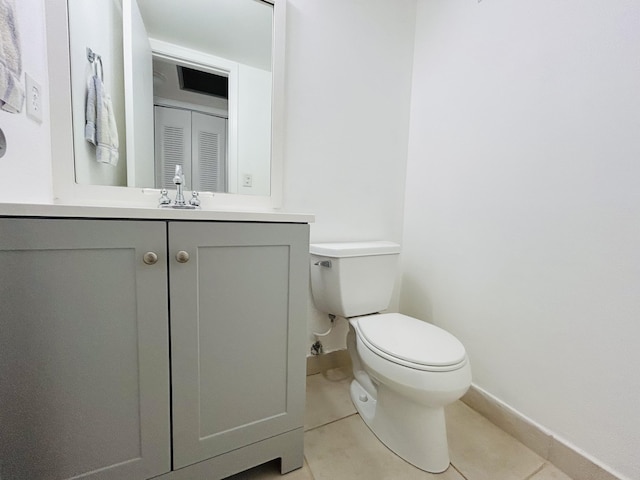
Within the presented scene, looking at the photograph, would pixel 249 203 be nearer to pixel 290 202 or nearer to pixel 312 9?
pixel 290 202

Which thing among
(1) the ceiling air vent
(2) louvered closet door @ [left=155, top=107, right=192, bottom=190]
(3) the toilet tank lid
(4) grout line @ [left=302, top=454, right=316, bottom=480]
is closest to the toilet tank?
(3) the toilet tank lid

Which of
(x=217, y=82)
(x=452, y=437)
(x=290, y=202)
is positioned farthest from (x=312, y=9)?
(x=452, y=437)

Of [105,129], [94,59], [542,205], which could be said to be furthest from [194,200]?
[542,205]

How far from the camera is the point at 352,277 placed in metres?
1.20

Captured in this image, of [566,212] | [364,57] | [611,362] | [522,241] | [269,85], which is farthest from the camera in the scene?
[364,57]

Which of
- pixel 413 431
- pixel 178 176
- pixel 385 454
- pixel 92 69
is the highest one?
pixel 92 69

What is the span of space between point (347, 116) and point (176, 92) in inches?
31.3

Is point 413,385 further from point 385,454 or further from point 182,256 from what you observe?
point 182,256

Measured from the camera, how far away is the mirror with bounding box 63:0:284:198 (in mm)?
954

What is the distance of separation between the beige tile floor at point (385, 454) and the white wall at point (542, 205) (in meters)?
0.15

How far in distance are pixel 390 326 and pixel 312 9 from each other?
1498 mm

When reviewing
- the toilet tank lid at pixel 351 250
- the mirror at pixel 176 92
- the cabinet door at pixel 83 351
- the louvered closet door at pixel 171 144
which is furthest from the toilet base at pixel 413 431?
the louvered closet door at pixel 171 144

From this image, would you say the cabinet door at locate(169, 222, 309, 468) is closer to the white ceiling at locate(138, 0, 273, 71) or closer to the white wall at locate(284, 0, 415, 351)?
the white wall at locate(284, 0, 415, 351)

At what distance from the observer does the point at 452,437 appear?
1.07 m
